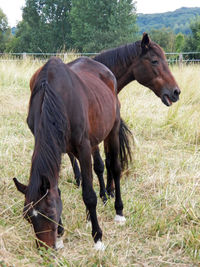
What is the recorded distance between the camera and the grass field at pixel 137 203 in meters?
2.24

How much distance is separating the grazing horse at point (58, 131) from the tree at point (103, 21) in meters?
29.8

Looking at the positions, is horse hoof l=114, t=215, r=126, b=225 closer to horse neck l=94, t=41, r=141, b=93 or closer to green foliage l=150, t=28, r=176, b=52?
horse neck l=94, t=41, r=141, b=93

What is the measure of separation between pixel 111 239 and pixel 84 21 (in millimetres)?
34054

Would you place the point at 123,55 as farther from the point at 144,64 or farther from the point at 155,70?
the point at 155,70

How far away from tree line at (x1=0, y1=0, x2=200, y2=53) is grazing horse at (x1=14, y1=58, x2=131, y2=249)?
2315 centimetres

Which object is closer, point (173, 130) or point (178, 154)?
point (178, 154)

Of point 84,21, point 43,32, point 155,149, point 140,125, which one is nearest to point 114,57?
point 155,149

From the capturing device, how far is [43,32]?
37.5 m

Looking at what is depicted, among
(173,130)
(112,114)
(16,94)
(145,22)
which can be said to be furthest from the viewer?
(145,22)

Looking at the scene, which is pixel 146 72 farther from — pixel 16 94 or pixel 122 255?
pixel 16 94

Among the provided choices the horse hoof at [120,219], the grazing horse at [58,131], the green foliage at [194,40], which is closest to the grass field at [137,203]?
the horse hoof at [120,219]

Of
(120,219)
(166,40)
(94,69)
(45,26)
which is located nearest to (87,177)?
(120,219)

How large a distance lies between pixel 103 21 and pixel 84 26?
2.20 meters

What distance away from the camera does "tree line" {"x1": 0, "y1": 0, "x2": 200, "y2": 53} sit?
101 feet
